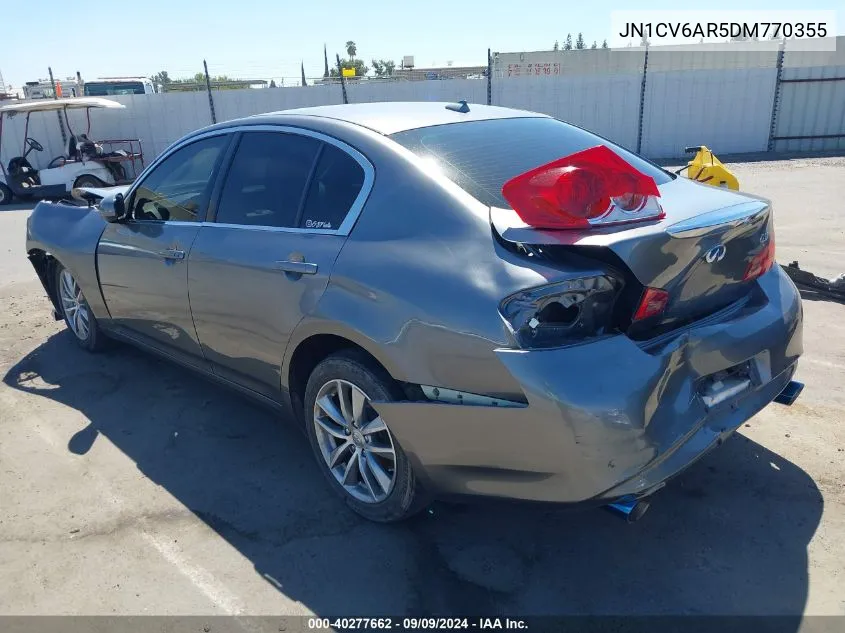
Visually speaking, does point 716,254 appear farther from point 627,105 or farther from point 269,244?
point 627,105

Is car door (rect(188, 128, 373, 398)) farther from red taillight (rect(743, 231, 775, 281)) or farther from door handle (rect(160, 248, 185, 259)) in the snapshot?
red taillight (rect(743, 231, 775, 281))

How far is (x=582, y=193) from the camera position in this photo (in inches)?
92.7

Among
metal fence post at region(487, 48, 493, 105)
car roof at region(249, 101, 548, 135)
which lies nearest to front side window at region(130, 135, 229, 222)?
Result: car roof at region(249, 101, 548, 135)

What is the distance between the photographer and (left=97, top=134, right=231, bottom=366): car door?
3.66 m

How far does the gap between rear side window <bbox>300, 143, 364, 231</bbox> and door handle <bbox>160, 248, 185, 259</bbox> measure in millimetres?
944

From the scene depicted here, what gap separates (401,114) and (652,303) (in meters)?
1.61

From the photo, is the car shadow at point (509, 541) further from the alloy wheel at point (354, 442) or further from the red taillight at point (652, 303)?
the red taillight at point (652, 303)

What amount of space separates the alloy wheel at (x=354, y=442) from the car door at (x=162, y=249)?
111 centimetres

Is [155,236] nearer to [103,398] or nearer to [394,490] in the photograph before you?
[103,398]

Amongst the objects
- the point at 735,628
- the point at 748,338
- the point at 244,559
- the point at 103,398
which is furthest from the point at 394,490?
the point at 103,398

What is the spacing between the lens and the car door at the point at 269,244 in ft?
9.52

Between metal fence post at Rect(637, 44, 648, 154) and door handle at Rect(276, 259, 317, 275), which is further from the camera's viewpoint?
metal fence post at Rect(637, 44, 648, 154)

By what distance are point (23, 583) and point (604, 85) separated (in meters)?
16.6

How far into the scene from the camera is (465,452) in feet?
8.00
